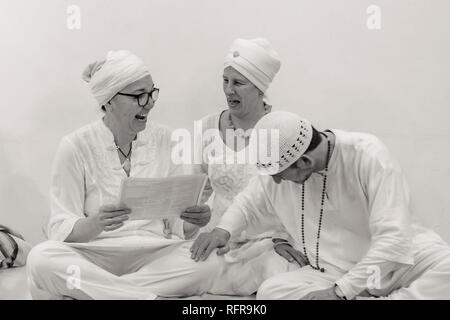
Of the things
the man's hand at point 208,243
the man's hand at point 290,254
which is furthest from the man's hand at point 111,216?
the man's hand at point 290,254

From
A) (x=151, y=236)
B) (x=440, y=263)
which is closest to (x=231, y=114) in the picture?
(x=151, y=236)

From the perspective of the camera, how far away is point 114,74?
142 inches

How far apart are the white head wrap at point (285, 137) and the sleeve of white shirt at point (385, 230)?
0.35m

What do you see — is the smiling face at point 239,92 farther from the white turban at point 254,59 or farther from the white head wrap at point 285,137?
the white head wrap at point 285,137

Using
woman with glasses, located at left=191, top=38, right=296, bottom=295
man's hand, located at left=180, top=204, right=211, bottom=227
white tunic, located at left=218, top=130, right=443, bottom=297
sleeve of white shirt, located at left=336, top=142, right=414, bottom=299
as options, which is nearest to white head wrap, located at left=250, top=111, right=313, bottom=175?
white tunic, located at left=218, top=130, right=443, bottom=297

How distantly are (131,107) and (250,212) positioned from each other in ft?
2.73

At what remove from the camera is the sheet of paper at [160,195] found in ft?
10.4

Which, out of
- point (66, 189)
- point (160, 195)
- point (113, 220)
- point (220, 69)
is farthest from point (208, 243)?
point (220, 69)

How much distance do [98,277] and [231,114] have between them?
1.20 m

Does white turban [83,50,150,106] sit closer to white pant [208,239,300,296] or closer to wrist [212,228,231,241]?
wrist [212,228,231,241]

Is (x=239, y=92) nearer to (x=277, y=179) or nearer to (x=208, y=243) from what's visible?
(x=277, y=179)

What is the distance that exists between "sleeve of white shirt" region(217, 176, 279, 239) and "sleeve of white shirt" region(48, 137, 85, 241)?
74cm

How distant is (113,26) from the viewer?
414 centimetres
